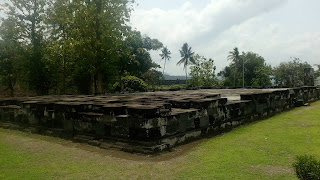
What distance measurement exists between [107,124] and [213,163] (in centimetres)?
298

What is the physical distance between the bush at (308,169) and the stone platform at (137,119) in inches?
124

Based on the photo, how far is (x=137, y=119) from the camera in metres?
5.80

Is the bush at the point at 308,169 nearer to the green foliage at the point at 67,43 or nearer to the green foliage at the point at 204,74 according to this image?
the green foliage at the point at 67,43

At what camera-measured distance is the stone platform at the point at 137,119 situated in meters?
5.77

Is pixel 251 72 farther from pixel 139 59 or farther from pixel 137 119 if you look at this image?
pixel 137 119

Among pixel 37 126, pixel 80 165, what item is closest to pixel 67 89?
pixel 37 126

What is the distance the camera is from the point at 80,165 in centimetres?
480

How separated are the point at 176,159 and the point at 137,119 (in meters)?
1.28

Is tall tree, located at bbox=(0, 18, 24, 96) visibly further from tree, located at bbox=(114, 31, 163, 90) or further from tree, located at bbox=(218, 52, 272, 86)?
tree, located at bbox=(218, 52, 272, 86)

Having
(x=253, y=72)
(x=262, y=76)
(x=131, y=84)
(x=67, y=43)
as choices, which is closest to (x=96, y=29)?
(x=67, y=43)

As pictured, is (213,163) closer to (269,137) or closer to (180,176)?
(180,176)

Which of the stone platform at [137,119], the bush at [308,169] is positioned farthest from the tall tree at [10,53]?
the bush at [308,169]

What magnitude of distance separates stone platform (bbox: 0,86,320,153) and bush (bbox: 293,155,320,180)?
3.14 meters

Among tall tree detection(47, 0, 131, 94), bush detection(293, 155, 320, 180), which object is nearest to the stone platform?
bush detection(293, 155, 320, 180)
